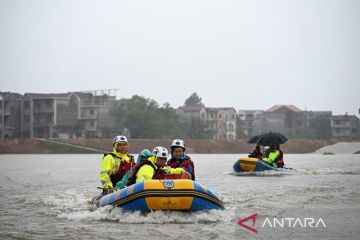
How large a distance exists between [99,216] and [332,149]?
82294 mm

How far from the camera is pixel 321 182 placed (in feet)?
94.4

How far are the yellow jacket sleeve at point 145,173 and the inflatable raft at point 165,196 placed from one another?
60 centimetres

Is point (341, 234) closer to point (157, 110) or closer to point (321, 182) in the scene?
point (321, 182)

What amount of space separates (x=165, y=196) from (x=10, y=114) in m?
83.2

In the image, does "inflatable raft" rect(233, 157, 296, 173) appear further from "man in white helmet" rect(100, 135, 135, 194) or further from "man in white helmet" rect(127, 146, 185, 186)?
"man in white helmet" rect(127, 146, 185, 186)

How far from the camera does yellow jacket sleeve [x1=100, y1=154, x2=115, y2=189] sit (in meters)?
16.4

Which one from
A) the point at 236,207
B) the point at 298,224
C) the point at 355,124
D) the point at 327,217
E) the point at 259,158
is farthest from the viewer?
the point at 355,124

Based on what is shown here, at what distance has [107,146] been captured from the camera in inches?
3221

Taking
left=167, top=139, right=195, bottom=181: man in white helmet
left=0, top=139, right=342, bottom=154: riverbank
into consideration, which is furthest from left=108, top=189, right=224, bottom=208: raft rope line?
left=0, top=139, right=342, bottom=154: riverbank

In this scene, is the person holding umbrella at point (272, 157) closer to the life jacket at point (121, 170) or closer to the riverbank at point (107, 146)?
the life jacket at point (121, 170)

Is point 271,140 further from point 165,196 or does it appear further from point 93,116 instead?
point 93,116

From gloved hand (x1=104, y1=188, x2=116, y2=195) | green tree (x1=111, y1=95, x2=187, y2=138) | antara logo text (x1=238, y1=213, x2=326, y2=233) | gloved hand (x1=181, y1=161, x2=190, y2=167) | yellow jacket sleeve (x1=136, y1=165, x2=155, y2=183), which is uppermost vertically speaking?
green tree (x1=111, y1=95, x2=187, y2=138)

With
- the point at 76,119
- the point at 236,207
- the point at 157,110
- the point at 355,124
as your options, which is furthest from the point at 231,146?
the point at 236,207

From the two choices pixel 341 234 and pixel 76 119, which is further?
pixel 76 119
